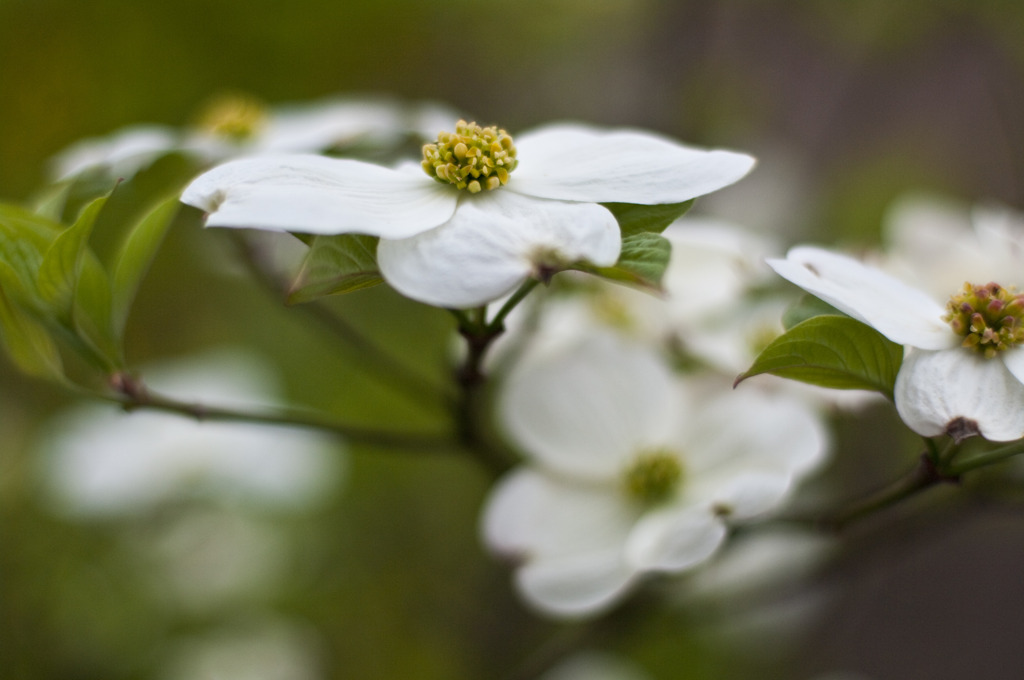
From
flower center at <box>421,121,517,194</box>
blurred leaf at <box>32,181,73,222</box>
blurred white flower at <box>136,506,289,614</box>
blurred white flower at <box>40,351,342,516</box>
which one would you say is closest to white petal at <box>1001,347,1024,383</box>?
flower center at <box>421,121,517,194</box>

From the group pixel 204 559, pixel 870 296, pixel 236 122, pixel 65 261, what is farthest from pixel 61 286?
pixel 204 559

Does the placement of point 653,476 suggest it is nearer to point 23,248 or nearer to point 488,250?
point 488,250

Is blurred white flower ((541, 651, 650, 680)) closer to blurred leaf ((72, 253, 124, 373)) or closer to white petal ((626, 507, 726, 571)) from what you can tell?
white petal ((626, 507, 726, 571))

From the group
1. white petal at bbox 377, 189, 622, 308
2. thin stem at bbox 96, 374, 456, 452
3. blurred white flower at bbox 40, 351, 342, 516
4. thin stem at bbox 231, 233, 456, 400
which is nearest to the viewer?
white petal at bbox 377, 189, 622, 308

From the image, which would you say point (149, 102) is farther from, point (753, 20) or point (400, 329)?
point (753, 20)

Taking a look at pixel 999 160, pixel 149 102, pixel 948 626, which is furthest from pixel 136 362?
pixel 999 160

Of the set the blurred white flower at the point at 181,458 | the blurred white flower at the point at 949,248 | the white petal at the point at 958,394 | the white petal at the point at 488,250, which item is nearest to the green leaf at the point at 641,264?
the white petal at the point at 488,250
